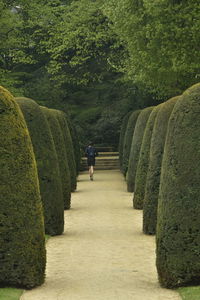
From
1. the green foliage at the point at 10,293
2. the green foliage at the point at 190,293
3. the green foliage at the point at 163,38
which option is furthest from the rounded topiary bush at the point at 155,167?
the green foliage at the point at 163,38

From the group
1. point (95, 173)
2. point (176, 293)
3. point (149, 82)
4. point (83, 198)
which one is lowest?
point (95, 173)

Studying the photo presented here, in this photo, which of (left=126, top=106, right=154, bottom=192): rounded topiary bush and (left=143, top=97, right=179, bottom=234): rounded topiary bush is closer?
(left=143, top=97, right=179, bottom=234): rounded topiary bush

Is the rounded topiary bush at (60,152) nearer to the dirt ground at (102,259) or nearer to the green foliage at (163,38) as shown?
the dirt ground at (102,259)

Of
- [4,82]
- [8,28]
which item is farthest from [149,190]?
[8,28]

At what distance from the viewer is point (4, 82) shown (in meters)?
42.4

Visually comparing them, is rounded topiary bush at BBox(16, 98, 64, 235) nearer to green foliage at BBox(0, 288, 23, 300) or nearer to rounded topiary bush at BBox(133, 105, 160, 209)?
rounded topiary bush at BBox(133, 105, 160, 209)

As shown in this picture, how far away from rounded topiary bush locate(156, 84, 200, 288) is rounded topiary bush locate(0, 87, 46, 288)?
1.88m

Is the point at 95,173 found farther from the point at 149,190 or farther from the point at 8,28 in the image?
the point at 149,190

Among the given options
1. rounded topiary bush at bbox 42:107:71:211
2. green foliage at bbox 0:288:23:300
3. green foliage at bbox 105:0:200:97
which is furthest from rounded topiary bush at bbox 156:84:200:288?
green foliage at bbox 105:0:200:97

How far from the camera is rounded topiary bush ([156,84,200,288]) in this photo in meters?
11.1

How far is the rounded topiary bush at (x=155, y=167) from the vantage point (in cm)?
1664

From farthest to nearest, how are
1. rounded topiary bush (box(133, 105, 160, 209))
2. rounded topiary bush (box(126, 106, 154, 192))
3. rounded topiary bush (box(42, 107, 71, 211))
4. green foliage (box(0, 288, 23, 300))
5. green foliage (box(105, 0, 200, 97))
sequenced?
green foliage (box(105, 0, 200, 97)) < rounded topiary bush (box(126, 106, 154, 192)) < rounded topiary bush (box(42, 107, 71, 211)) < rounded topiary bush (box(133, 105, 160, 209)) < green foliage (box(0, 288, 23, 300))

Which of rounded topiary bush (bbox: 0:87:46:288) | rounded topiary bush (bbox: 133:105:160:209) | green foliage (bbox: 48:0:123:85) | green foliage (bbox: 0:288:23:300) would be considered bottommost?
green foliage (bbox: 48:0:123:85)

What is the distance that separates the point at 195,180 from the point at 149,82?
25.1 meters
